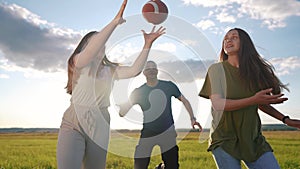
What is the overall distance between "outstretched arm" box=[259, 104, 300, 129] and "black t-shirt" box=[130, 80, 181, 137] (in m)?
2.32

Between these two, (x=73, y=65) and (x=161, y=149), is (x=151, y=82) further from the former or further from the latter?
(x=73, y=65)

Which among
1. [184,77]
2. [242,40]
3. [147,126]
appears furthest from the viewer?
[147,126]

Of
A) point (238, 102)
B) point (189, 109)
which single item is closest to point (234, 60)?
point (238, 102)

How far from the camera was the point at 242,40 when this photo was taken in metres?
4.02

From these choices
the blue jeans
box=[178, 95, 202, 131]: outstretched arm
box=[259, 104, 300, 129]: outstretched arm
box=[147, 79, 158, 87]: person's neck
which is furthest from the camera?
box=[147, 79, 158, 87]: person's neck

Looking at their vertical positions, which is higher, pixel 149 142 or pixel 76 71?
pixel 76 71

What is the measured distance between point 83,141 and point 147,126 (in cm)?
247

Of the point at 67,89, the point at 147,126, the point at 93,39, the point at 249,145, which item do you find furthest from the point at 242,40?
the point at 147,126

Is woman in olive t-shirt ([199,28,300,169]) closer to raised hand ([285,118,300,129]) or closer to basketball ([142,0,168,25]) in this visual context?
raised hand ([285,118,300,129])

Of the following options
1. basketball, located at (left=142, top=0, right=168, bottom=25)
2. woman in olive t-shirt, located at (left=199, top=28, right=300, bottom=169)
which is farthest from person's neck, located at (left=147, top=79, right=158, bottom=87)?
woman in olive t-shirt, located at (left=199, top=28, right=300, bottom=169)

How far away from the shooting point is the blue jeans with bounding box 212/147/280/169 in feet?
12.2

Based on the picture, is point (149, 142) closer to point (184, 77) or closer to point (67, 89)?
point (184, 77)

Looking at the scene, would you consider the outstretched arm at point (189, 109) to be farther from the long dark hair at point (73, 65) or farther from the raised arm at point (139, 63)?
the long dark hair at point (73, 65)

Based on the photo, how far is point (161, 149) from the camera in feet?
20.5
